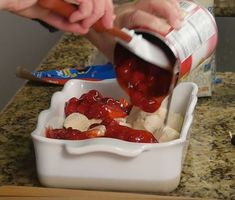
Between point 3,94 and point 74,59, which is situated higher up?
point 74,59

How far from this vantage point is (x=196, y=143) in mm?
932

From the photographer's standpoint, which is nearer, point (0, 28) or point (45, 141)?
point (45, 141)

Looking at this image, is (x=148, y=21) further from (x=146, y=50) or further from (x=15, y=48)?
(x=15, y=48)

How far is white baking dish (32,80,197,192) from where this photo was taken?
0.76 m

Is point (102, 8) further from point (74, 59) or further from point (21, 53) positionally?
point (21, 53)

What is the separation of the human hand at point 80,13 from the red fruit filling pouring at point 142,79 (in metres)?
0.07

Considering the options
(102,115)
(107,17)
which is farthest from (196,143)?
(107,17)

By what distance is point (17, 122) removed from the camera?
3.33 ft

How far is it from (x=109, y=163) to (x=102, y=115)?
0.11 metres

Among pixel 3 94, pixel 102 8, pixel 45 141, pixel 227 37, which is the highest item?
pixel 102 8

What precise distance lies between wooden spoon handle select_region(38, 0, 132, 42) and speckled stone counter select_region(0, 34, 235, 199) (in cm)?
21

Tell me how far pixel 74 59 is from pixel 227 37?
1.46ft

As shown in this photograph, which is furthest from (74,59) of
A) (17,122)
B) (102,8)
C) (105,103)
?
(102,8)

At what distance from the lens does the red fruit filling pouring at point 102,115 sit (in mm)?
788
